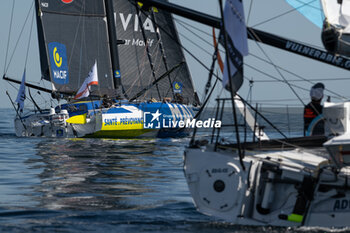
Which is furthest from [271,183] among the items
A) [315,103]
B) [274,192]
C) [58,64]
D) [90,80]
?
[58,64]

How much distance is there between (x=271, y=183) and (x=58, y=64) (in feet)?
76.1

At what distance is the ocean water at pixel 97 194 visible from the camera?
28.7ft

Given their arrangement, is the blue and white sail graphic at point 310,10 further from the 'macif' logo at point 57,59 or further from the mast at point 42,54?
the mast at point 42,54

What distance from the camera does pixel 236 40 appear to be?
8148mm

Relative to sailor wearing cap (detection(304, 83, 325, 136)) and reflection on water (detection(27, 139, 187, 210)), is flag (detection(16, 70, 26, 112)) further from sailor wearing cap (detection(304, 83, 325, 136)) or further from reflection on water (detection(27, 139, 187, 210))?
sailor wearing cap (detection(304, 83, 325, 136))

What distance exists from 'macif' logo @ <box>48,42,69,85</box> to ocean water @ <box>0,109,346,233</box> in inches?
374

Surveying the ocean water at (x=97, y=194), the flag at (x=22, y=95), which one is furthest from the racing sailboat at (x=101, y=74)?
the ocean water at (x=97, y=194)

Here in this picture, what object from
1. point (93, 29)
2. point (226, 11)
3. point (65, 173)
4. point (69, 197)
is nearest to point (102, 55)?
point (93, 29)

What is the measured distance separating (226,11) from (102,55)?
22.9 meters

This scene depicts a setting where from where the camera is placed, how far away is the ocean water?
873cm

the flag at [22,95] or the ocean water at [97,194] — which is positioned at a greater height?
the flag at [22,95]

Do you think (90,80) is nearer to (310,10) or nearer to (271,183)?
(310,10)

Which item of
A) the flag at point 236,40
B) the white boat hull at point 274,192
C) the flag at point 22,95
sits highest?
the flag at point 236,40

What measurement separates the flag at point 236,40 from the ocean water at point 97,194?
2028mm
